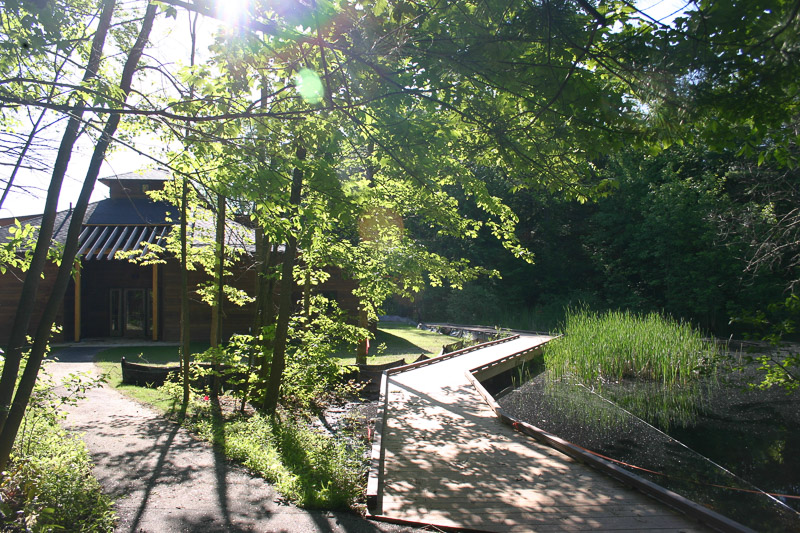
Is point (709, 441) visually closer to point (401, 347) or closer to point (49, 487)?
point (49, 487)

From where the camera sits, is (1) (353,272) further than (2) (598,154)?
Yes

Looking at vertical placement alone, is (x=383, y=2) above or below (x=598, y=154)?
above

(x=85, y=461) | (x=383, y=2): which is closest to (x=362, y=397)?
(x=85, y=461)

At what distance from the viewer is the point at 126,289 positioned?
60.3ft

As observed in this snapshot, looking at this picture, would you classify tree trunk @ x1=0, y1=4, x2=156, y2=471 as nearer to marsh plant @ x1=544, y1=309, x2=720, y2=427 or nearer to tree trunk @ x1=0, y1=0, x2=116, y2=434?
tree trunk @ x1=0, y1=0, x2=116, y2=434

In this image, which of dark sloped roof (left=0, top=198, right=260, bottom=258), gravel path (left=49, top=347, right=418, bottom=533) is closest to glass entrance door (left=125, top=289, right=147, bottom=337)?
dark sloped roof (left=0, top=198, right=260, bottom=258)

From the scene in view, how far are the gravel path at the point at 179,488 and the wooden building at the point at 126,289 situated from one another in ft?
32.7

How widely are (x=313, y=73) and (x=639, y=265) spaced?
24499 millimetres

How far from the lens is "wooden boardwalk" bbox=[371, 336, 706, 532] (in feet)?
12.9

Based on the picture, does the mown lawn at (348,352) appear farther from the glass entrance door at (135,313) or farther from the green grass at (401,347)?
the glass entrance door at (135,313)

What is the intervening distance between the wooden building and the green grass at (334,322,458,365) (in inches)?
78.2

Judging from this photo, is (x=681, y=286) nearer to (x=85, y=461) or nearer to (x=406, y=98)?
(x=406, y=98)

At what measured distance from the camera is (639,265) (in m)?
25.6

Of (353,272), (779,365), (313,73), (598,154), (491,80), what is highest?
(313,73)
